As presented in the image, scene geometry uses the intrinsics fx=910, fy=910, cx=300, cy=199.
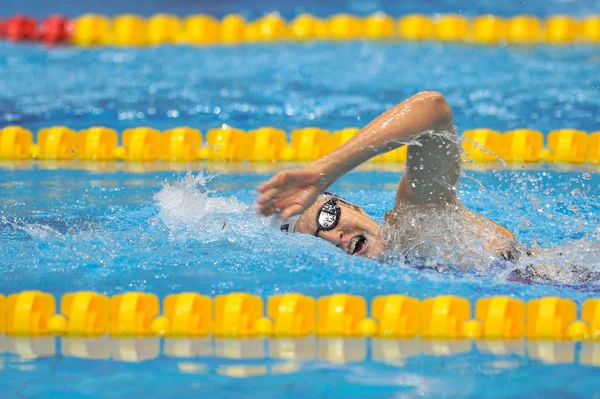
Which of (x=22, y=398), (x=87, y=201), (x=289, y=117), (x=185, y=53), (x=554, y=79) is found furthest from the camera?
(x=185, y=53)

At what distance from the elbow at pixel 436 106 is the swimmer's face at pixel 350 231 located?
0.51 m

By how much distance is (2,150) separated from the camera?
501 centimetres

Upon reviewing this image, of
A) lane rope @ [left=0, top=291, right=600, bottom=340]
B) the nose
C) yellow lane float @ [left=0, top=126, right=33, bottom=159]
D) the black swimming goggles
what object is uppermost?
yellow lane float @ [left=0, top=126, right=33, bottom=159]

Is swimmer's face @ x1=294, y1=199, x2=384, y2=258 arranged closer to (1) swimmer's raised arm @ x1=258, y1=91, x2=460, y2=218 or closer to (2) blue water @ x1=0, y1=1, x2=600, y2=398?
(2) blue water @ x1=0, y1=1, x2=600, y2=398

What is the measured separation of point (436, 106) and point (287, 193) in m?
0.62

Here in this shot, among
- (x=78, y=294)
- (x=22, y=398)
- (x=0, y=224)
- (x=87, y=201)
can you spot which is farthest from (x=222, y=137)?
(x=22, y=398)

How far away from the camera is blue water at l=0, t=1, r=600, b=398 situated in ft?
8.55

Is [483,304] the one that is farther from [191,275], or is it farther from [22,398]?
[22,398]

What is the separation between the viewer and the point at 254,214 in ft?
10.7

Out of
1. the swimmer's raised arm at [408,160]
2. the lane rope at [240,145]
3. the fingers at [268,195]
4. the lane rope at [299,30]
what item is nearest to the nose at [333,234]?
the swimmer's raised arm at [408,160]

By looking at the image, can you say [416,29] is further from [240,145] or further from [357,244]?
[357,244]

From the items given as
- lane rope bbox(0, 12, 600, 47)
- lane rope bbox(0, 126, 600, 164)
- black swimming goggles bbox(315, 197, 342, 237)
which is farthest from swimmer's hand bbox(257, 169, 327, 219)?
lane rope bbox(0, 12, 600, 47)

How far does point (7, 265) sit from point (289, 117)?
2.75m

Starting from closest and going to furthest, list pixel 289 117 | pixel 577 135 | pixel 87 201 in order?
pixel 87 201, pixel 577 135, pixel 289 117
